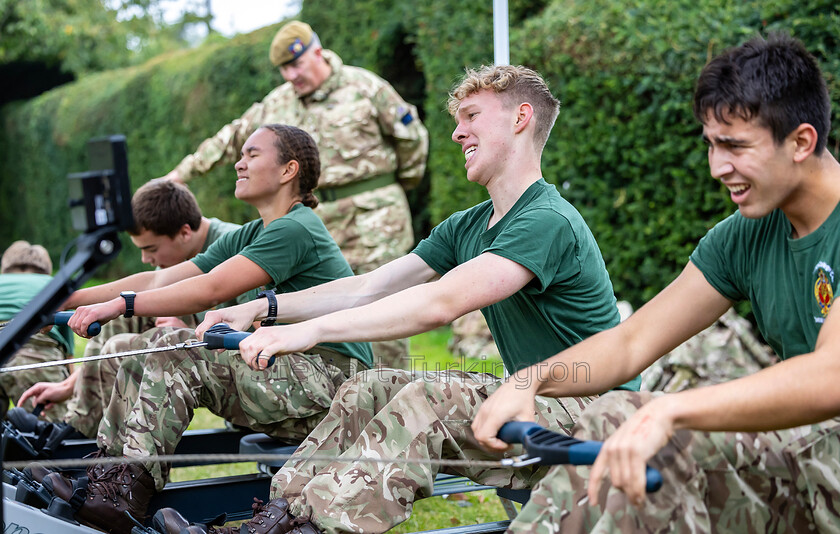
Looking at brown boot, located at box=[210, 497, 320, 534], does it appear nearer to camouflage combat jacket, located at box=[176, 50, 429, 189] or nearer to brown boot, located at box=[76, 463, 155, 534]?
brown boot, located at box=[76, 463, 155, 534]

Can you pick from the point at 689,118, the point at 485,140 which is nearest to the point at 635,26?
the point at 689,118

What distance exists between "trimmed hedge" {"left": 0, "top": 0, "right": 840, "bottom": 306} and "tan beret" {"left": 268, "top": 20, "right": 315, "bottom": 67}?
1.07 meters

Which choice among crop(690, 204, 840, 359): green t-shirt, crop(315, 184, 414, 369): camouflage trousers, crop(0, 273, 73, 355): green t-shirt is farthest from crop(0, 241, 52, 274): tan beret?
crop(690, 204, 840, 359): green t-shirt

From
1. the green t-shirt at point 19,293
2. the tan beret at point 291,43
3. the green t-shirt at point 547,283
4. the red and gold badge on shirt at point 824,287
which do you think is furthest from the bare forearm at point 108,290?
the red and gold badge on shirt at point 824,287

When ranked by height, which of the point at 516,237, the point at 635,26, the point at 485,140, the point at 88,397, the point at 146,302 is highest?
the point at 635,26

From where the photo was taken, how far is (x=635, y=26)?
5582 millimetres

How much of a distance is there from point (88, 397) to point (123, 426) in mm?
849

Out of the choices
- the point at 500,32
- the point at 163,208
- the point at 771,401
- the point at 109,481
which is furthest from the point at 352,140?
the point at 771,401

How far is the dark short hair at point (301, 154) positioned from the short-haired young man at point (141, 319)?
0.50 m

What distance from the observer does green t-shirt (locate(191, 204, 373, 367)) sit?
11.6ft

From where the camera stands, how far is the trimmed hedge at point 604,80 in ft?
17.2

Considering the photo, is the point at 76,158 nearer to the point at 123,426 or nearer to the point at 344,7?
the point at 344,7

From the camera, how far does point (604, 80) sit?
5.90 m

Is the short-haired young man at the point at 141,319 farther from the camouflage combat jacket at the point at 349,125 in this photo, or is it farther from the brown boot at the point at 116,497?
the camouflage combat jacket at the point at 349,125
